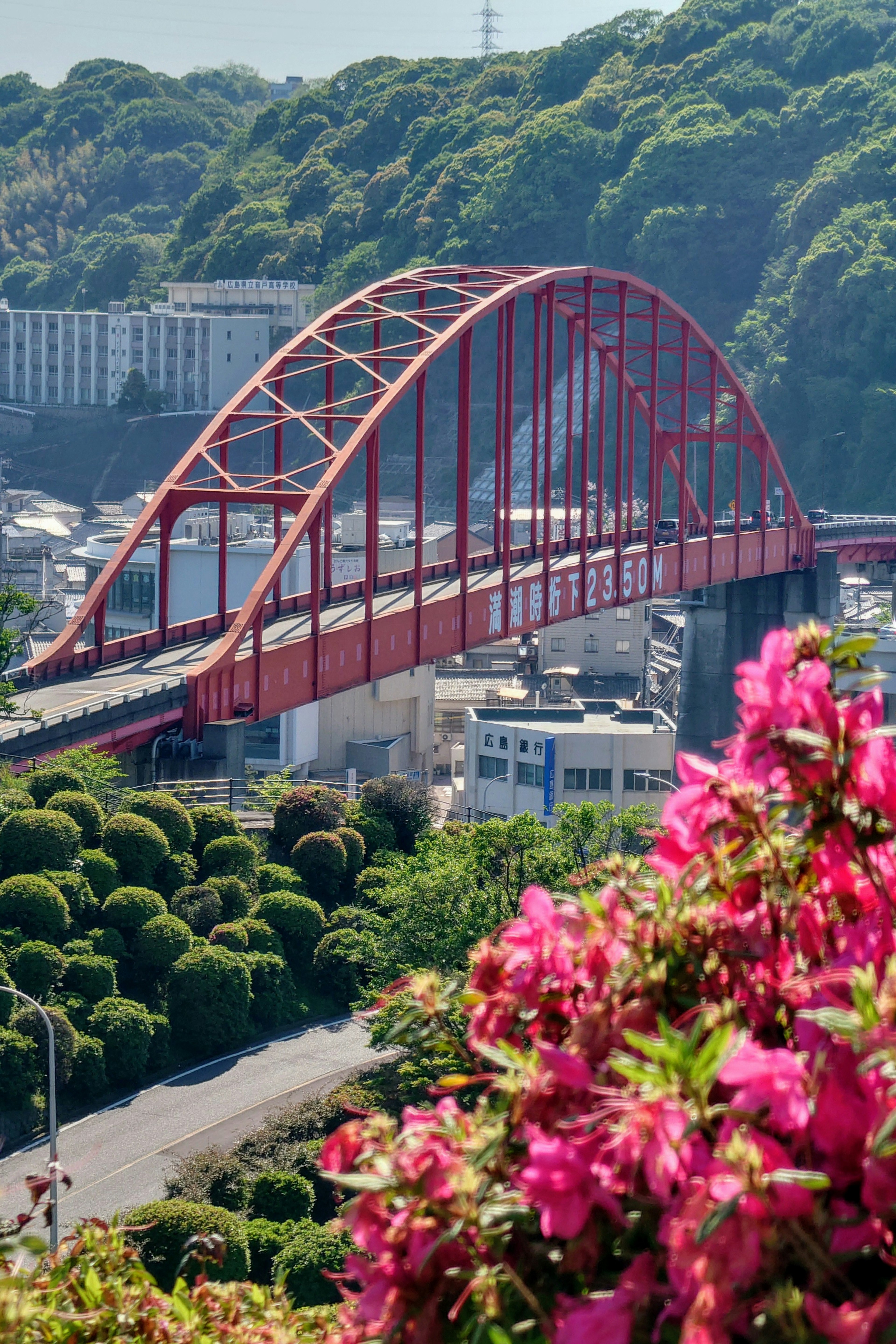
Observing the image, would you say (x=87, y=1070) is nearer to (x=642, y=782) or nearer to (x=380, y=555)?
(x=642, y=782)

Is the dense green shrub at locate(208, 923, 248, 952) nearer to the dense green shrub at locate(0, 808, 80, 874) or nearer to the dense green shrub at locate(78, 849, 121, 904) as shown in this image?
the dense green shrub at locate(78, 849, 121, 904)

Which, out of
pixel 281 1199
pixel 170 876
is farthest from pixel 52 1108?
pixel 170 876

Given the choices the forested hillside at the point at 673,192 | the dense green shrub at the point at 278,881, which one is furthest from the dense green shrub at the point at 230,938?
the forested hillside at the point at 673,192

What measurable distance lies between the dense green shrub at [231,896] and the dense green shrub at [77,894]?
2797 mm

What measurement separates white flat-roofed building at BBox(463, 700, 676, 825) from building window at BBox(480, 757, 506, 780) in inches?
1.1

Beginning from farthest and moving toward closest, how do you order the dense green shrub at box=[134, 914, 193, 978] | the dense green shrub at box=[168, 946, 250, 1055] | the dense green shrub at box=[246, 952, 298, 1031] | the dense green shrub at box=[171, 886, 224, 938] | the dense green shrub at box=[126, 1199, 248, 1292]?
1. the dense green shrub at box=[171, 886, 224, 938]
2. the dense green shrub at box=[246, 952, 298, 1031]
3. the dense green shrub at box=[134, 914, 193, 978]
4. the dense green shrub at box=[168, 946, 250, 1055]
5. the dense green shrub at box=[126, 1199, 248, 1292]

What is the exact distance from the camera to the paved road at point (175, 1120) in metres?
24.3

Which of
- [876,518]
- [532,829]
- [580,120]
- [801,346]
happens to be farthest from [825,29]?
[532,829]

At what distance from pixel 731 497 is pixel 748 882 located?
11896 centimetres

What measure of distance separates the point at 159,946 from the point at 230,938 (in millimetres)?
2054

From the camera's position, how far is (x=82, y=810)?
105 ft

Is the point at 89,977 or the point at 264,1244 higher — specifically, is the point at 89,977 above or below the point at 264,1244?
above

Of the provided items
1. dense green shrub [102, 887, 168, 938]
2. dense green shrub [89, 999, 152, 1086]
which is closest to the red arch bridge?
dense green shrub [102, 887, 168, 938]

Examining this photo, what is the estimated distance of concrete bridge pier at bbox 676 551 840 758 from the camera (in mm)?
70375
